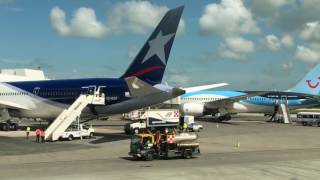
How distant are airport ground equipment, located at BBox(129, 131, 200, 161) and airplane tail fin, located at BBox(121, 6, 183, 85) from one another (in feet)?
52.9

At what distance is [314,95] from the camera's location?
271 feet

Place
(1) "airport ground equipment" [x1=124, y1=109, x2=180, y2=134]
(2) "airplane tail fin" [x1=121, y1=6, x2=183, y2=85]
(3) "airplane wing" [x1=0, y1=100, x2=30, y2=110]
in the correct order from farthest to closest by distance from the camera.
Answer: (3) "airplane wing" [x1=0, y1=100, x2=30, y2=110], (2) "airplane tail fin" [x1=121, y1=6, x2=183, y2=85], (1) "airport ground equipment" [x1=124, y1=109, x2=180, y2=134]

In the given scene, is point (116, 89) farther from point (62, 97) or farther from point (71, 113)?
point (62, 97)

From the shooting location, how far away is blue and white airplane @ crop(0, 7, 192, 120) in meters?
41.3

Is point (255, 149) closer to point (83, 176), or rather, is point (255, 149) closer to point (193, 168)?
point (193, 168)

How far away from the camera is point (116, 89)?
1763 inches

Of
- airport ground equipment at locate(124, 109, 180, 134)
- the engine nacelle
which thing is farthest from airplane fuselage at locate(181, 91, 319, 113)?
airport ground equipment at locate(124, 109, 180, 134)

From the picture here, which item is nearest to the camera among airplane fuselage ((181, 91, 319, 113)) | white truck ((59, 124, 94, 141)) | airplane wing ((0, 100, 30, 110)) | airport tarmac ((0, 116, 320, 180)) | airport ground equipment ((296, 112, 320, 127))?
airport tarmac ((0, 116, 320, 180))

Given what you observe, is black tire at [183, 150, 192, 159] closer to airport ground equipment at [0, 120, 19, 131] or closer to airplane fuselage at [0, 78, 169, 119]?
airplane fuselage at [0, 78, 169, 119]

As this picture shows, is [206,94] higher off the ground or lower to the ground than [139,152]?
higher

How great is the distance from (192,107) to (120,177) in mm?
52622

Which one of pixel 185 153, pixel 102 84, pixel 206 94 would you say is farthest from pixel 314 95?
pixel 185 153

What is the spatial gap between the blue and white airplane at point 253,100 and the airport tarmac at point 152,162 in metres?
35.8

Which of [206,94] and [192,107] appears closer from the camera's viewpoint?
[192,107]
